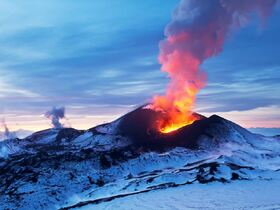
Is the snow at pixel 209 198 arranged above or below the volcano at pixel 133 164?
below

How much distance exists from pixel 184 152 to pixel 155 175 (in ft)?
84.8

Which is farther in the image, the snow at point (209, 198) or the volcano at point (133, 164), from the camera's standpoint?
the volcano at point (133, 164)

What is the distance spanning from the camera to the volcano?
104188 millimetres

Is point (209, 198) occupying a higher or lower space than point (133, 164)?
lower

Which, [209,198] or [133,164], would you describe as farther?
[133,164]

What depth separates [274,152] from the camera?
149 meters

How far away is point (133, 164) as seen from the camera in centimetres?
13025

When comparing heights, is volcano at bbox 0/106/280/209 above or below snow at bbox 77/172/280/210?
above

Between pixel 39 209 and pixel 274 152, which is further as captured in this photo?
pixel 274 152

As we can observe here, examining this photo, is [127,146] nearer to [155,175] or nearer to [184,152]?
[184,152]

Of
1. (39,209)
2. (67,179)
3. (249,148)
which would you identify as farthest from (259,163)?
(39,209)

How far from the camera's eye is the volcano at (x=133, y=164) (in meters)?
104

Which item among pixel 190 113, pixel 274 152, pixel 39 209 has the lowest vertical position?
pixel 39 209

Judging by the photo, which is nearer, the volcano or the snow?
the snow
